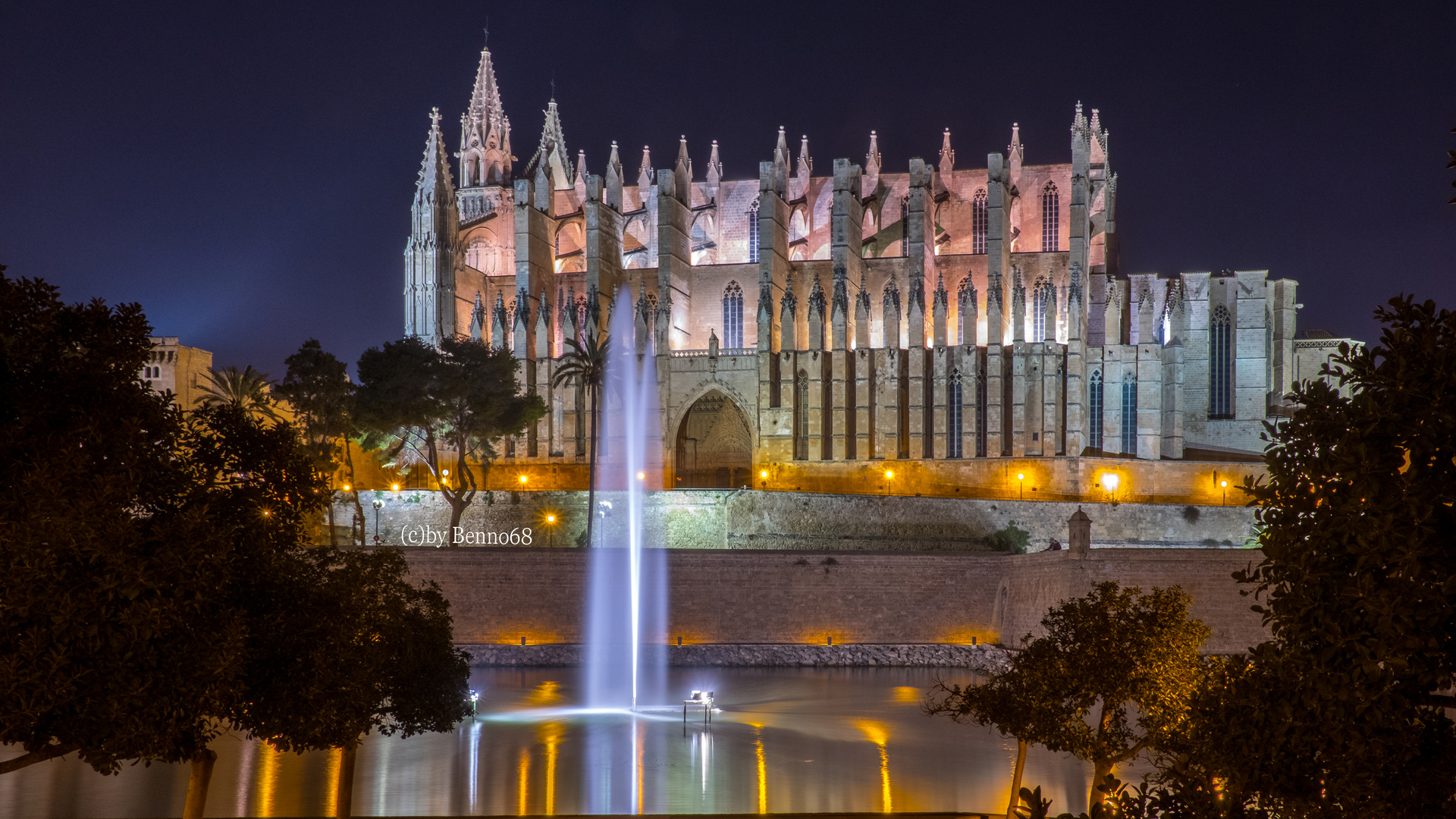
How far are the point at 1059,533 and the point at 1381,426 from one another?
37.2 meters

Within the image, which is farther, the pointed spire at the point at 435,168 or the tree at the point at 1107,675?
the pointed spire at the point at 435,168

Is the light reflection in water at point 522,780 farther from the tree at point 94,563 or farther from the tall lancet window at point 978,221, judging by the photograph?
the tall lancet window at point 978,221

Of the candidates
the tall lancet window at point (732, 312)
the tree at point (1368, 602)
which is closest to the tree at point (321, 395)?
the tall lancet window at point (732, 312)

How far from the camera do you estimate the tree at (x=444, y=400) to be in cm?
4291

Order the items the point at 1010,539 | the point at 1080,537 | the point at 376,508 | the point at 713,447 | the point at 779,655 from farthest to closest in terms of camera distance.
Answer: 1. the point at 713,447
2. the point at 376,508
3. the point at 1010,539
4. the point at 779,655
5. the point at 1080,537

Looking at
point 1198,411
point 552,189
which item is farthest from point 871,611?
point 552,189

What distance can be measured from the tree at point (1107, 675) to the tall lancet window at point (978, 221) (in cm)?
4348

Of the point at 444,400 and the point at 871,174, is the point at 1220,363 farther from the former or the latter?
the point at 444,400

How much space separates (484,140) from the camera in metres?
61.9

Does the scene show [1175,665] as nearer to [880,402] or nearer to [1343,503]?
[1343,503]

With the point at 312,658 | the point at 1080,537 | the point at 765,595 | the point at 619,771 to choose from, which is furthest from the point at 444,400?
the point at 312,658

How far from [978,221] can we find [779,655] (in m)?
27.4

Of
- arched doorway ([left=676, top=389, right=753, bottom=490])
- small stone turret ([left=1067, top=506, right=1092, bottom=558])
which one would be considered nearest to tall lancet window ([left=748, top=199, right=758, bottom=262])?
arched doorway ([left=676, top=389, right=753, bottom=490])

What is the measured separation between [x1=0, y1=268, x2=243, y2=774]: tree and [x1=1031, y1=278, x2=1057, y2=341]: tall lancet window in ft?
138
